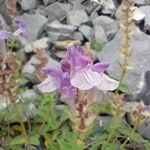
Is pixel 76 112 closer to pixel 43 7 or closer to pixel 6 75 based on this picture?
pixel 6 75

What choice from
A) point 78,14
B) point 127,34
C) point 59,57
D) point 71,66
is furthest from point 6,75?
point 78,14

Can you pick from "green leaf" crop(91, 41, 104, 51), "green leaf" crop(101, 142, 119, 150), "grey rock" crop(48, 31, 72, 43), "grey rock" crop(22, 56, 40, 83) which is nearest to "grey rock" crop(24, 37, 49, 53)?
"grey rock" crop(48, 31, 72, 43)

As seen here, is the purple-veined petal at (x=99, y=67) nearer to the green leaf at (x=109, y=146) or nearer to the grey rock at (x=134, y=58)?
the green leaf at (x=109, y=146)

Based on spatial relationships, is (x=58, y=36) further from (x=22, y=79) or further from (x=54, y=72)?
(x=54, y=72)

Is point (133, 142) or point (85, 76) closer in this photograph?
point (85, 76)

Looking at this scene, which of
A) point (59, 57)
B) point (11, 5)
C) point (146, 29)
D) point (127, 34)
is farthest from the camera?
point (146, 29)

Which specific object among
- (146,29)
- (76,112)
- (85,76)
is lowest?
(146,29)

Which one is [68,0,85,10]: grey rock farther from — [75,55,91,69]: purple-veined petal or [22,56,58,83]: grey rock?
[75,55,91,69]: purple-veined petal
